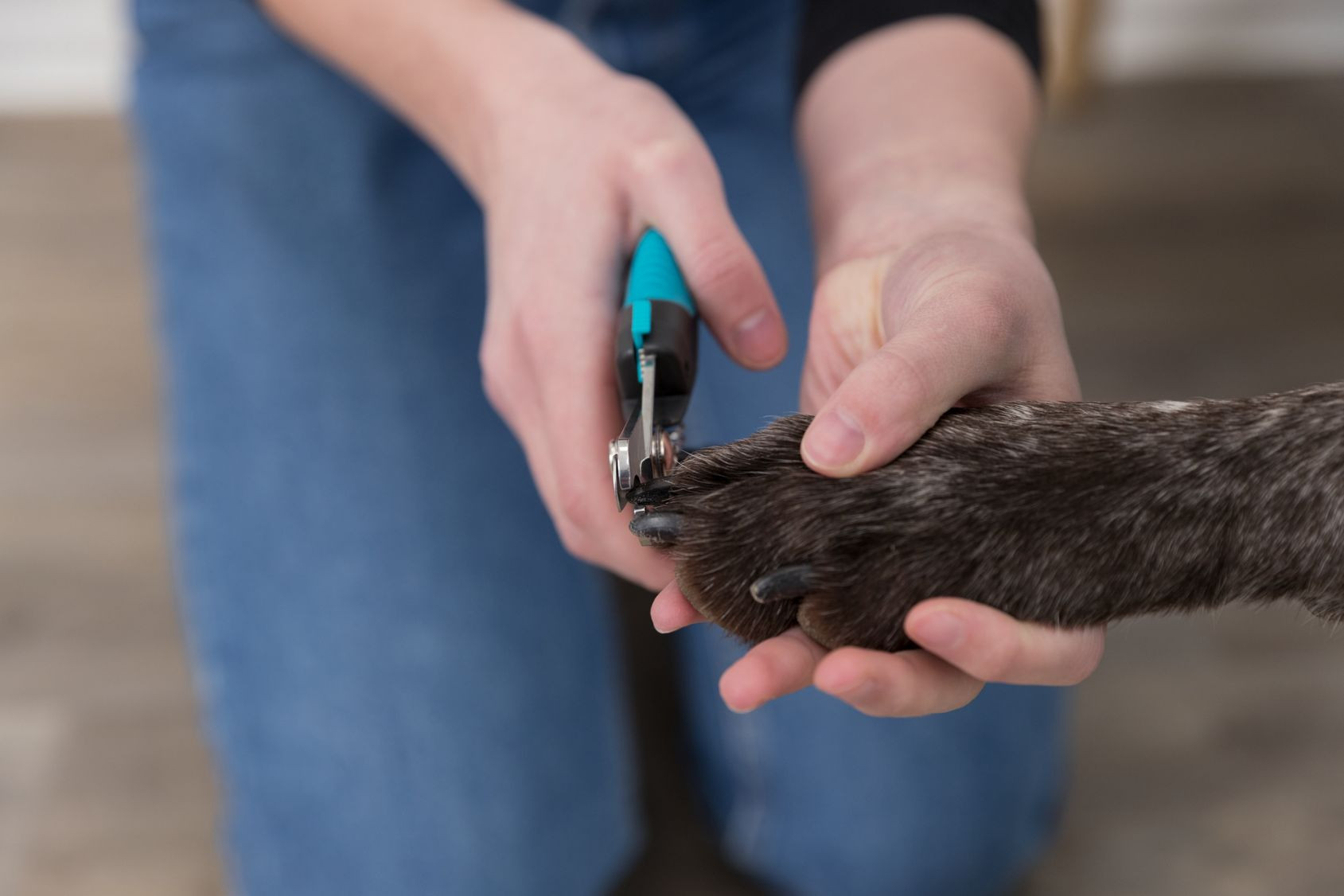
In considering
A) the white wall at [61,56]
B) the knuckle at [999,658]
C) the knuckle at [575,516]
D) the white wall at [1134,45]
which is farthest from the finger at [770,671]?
the white wall at [61,56]

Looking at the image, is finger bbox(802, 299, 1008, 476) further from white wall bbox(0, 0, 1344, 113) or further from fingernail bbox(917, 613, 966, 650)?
white wall bbox(0, 0, 1344, 113)

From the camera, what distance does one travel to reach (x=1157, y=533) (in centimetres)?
86

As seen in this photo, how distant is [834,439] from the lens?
82 cm

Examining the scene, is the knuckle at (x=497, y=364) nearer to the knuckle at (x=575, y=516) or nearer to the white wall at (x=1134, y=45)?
the knuckle at (x=575, y=516)

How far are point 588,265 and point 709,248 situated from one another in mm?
111

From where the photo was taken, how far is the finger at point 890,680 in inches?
33.2

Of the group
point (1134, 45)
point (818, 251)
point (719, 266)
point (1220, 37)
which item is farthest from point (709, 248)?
point (1220, 37)

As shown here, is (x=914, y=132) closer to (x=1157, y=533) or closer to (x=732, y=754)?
(x=1157, y=533)

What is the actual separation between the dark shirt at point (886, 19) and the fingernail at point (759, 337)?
0.58 m

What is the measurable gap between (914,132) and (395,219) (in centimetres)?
69

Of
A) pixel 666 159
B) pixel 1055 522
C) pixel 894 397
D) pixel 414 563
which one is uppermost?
pixel 666 159

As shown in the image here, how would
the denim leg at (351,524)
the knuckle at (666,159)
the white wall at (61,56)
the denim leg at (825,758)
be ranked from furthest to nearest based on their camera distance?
the white wall at (61,56)
the denim leg at (825,758)
the denim leg at (351,524)
the knuckle at (666,159)

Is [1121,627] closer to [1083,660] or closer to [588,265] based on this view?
[1083,660]

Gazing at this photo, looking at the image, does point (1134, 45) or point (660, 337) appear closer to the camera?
point (660, 337)
